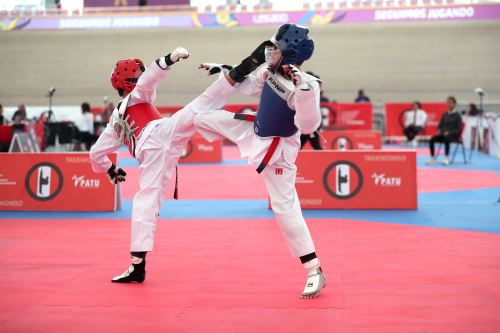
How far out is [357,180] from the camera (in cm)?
1064

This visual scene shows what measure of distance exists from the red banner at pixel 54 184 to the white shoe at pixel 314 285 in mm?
5690

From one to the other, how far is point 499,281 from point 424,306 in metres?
1.12

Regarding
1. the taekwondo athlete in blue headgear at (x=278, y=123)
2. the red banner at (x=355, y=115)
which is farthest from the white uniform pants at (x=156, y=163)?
the red banner at (x=355, y=115)

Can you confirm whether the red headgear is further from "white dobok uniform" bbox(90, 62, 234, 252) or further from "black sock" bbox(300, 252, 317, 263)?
"black sock" bbox(300, 252, 317, 263)

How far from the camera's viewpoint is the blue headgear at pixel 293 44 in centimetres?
520

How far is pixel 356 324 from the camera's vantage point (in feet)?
15.6

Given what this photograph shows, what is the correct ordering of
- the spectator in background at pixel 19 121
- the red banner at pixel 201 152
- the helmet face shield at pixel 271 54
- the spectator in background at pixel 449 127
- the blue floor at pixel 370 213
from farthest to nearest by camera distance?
the red banner at pixel 201 152 → the spectator in background at pixel 19 121 → the spectator in background at pixel 449 127 → the blue floor at pixel 370 213 → the helmet face shield at pixel 271 54

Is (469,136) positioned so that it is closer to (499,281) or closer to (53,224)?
(53,224)

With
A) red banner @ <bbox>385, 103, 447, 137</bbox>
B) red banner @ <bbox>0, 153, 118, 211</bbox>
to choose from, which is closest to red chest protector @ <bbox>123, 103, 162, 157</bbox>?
red banner @ <bbox>0, 153, 118, 211</bbox>

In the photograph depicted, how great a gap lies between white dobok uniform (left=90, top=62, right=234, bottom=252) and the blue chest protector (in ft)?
1.35

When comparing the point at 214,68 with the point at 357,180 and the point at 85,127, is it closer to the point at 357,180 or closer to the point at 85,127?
the point at 357,180

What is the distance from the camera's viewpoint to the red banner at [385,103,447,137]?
26.0 m

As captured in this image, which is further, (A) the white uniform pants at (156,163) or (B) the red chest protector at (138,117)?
(B) the red chest protector at (138,117)

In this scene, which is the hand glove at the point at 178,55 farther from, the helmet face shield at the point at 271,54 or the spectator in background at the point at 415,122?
the spectator in background at the point at 415,122
